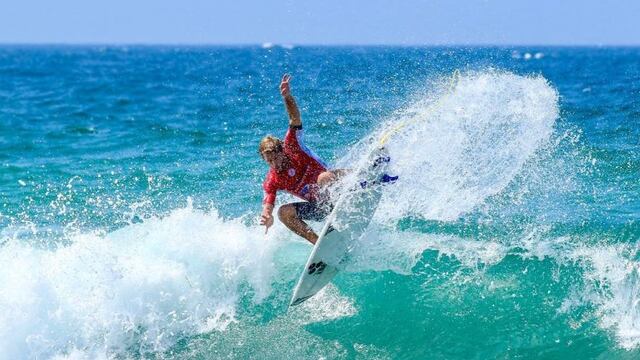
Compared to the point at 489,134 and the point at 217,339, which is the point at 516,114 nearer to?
the point at 489,134

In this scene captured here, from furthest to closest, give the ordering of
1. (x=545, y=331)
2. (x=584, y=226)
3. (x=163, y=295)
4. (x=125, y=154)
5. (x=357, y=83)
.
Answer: (x=357, y=83) < (x=125, y=154) < (x=584, y=226) < (x=163, y=295) < (x=545, y=331)

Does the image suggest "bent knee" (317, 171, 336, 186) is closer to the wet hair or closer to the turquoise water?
the wet hair

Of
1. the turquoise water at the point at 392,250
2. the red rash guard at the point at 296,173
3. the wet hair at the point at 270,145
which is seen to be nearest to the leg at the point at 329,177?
the red rash guard at the point at 296,173

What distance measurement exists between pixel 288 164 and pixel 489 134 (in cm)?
377

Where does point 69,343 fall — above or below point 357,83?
below

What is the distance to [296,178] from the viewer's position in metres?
7.62

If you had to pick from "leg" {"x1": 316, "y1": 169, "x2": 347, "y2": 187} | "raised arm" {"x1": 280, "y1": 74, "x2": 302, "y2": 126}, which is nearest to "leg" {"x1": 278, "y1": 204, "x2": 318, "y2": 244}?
"leg" {"x1": 316, "y1": 169, "x2": 347, "y2": 187}

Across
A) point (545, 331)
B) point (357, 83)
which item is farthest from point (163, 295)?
point (357, 83)

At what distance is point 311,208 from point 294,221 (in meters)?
0.23

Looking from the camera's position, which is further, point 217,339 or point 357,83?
point 357,83

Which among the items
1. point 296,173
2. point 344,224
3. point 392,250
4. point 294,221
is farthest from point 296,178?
point 392,250

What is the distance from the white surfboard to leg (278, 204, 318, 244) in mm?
195

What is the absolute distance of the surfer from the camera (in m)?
7.46

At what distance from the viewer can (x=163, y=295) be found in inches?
316
